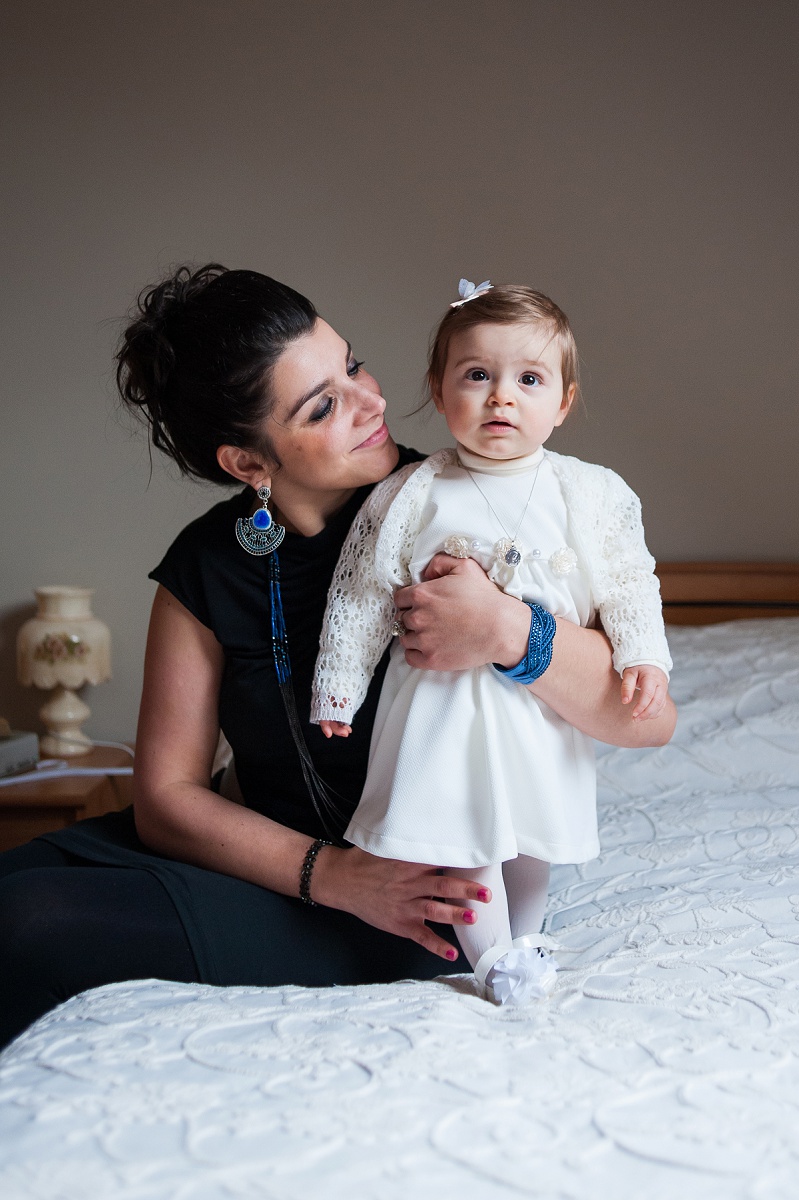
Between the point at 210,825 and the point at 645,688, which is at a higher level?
the point at 645,688

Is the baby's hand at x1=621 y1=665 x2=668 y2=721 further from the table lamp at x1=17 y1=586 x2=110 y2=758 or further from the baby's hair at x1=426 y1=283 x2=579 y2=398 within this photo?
the table lamp at x1=17 y1=586 x2=110 y2=758

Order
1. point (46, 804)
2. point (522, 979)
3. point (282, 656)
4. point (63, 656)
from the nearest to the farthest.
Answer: point (522, 979)
point (282, 656)
point (46, 804)
point (63, 656)

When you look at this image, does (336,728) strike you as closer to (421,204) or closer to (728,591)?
(728,591)

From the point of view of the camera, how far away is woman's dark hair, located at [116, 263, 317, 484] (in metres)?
1.33

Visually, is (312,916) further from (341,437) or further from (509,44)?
(509,44)

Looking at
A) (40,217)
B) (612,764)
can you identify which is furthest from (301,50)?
(612,764)

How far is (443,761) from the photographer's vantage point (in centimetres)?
121

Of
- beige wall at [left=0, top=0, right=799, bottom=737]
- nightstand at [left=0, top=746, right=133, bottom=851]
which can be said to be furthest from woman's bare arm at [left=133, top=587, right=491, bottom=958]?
beige wall at [left=0, top=0, right=799, bottom=737]

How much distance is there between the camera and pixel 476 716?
48.6 inches

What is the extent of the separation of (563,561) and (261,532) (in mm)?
426

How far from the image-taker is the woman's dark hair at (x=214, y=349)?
133cm

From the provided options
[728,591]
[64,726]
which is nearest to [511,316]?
[728,591]

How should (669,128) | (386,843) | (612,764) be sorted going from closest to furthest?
(386,843), (612,764), (669,128)

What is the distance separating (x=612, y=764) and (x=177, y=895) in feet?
2.93
